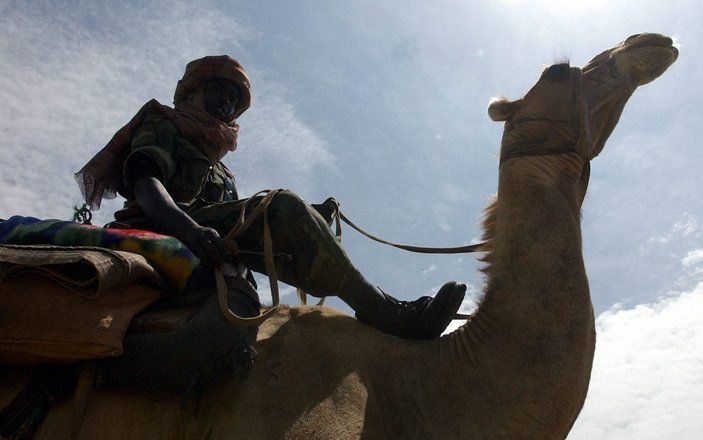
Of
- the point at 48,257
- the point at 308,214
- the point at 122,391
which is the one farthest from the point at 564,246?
the point at 48,257

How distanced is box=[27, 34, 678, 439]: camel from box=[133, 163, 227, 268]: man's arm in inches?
23.3

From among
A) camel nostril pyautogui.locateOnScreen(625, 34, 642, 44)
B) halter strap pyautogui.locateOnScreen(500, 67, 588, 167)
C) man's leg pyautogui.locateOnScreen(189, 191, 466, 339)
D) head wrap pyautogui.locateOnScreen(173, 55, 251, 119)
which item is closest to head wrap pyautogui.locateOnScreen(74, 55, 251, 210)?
head wrap pyautogui.locateOnScreen(173, 55, 251, 119)

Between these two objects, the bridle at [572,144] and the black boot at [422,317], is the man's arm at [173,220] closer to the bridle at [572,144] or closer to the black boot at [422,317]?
the black boot at [422,317]

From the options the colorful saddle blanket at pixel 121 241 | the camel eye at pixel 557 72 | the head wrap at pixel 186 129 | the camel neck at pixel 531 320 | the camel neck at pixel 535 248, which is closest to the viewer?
the camel neck at pixel 531 320

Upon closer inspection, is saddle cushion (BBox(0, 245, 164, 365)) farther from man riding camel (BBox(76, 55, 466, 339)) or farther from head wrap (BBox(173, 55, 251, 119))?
head wrap (BBox(173, 55, 251, 119))

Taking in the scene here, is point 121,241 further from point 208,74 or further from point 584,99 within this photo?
point 584,99

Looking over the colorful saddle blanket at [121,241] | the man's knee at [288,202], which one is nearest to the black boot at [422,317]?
the man's knee at [288,202]

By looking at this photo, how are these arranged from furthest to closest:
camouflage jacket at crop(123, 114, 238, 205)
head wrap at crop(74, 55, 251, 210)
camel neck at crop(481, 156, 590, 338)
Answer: head wrap at crop(74, 55, 251, 210) < camouflage jacket at crop(123, 114, 238, 205) < camel neck at crop(481, 156, 590, 338)

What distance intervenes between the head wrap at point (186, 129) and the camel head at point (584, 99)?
2.30m

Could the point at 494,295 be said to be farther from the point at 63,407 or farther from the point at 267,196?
the point at 63,407

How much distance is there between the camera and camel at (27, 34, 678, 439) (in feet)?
10.1

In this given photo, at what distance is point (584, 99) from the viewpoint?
4.53 meters

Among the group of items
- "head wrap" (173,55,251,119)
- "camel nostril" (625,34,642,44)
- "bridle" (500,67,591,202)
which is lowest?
"bridle" (500,67,591,202)

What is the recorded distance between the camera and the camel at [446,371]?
3.07 meters
